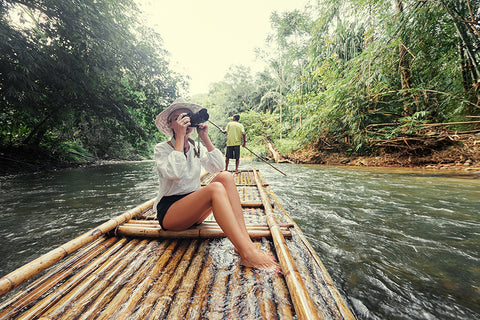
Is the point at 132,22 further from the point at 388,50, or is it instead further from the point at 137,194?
the point at 388,50

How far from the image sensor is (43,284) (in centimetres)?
93

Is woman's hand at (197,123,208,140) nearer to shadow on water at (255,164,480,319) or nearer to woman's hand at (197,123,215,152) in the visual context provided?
woman's hand at (197,123,215,152)

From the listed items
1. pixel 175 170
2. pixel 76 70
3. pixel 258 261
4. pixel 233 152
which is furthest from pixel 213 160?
pixel 76 70

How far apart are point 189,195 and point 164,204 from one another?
0.77ft

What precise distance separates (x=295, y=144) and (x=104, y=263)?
10.1m

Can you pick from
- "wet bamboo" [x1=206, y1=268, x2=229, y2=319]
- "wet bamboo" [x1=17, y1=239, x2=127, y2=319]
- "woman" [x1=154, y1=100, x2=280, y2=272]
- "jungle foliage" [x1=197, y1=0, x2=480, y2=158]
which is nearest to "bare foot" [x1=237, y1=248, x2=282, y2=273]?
"woman" [x1=154, y1=100, x2=280, y2=272]

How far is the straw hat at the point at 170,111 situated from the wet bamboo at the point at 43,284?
916 millimetres

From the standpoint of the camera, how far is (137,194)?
3.56 m

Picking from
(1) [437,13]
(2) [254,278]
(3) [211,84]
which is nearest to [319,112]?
(1) [437,13]

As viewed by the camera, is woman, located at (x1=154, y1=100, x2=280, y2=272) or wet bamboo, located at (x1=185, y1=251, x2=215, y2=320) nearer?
wet bamboo, located at (x1=185, y1=251, x2=215, y2=320)

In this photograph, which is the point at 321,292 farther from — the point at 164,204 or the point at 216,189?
the point at 164,204

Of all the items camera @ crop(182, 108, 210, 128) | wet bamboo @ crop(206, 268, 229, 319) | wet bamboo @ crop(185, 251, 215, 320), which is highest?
camera @ crop(182, 108, 210, 128)

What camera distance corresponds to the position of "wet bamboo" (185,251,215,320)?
775 millimetres

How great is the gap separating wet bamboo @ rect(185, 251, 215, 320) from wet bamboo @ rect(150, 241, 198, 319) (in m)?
0.04
